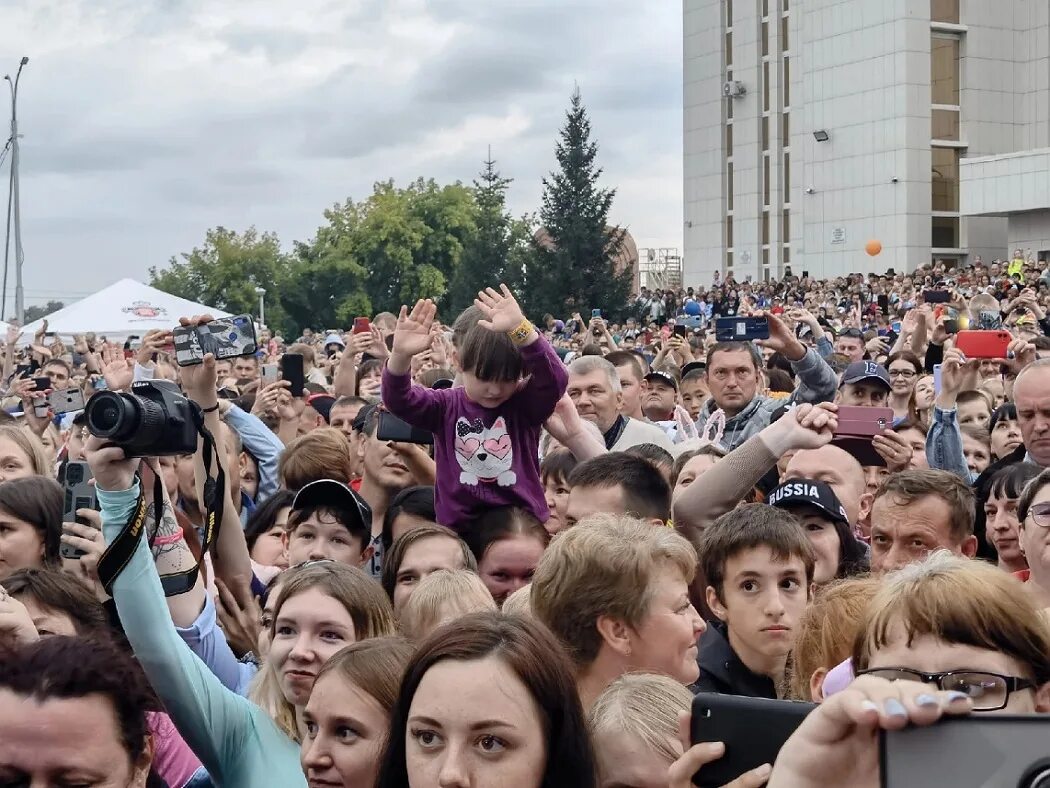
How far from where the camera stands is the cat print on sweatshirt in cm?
593

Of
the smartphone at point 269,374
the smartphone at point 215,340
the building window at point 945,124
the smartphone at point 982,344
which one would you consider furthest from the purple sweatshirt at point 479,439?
the building window at point 945,124

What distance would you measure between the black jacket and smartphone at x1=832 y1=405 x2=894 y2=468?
2.12 metres

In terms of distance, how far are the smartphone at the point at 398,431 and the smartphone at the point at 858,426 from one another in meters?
1.84

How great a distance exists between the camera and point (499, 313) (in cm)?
566

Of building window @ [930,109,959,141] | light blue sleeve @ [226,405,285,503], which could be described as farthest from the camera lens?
building window @ [930,109,959,141]

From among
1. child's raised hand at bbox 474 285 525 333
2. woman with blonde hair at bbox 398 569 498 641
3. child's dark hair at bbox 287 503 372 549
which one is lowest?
woman with blonde hair at bbox 398 569 498 641

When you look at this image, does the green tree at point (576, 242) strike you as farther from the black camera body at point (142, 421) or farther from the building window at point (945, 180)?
the black camera body at point (142, 421)

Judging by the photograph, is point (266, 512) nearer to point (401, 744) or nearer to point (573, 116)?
point (401, 744)

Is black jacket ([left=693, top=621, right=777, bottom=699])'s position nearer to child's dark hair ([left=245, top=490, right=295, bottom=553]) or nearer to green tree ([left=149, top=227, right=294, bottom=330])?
child's dark hair ([left=245, top=490, right=295, bottom=553])

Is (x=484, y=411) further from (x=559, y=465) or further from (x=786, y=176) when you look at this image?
(x=786, y=176)

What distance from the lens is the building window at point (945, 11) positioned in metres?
60.2

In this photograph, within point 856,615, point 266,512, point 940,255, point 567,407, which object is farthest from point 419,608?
point 940,255

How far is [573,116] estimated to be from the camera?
149ft

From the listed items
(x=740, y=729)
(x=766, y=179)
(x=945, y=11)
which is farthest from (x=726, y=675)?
(x=766, y=179)
